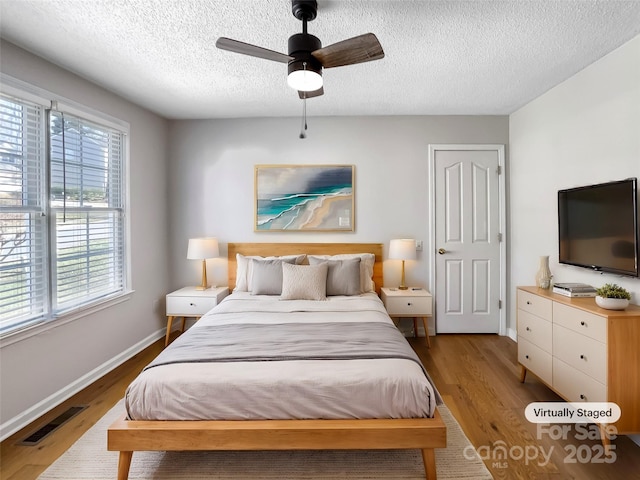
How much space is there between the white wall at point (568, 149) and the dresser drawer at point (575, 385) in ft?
2.11

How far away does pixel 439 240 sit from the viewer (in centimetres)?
406

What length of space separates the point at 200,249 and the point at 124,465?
2319 mm

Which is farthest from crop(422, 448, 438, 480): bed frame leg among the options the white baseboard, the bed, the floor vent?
the white baseboard

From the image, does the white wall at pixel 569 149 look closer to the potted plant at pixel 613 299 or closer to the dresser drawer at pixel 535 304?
the potted plant at pixel 613 299

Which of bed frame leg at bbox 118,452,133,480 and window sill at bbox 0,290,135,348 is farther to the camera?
window sill at bbox 0,290,135,348

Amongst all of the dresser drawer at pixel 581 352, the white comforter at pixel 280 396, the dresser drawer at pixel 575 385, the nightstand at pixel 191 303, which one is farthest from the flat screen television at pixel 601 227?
the nightstand at pixel 191 303

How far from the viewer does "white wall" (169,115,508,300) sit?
407 cm

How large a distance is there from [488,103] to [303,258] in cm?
256

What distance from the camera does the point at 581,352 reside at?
219 cm

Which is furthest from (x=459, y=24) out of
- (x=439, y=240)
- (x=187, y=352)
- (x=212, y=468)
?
(x=212, y=468)

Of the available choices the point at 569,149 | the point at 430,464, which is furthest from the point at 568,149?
the point at 430,464

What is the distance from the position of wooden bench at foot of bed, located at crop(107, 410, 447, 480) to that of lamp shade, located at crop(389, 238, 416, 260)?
219 cm

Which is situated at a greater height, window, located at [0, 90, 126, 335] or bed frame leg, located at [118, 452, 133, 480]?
window, located at [0, 90, 126, 335]

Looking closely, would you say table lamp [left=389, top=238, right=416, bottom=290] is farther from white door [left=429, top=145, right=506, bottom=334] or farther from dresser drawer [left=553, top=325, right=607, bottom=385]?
dresser drawer [left=553, top=325, right=607, bottom=385]
